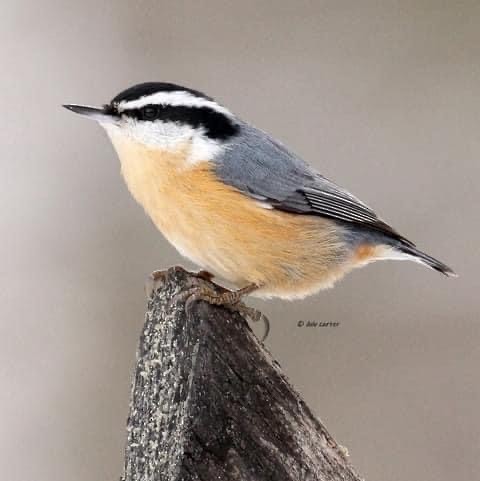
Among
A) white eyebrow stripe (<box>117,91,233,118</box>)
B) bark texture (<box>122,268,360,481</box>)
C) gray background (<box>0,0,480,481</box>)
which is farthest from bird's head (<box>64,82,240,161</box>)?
gray background (<box>0,0,480,481</box>)

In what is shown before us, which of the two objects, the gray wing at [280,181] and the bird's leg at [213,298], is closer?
the bird's leg at [213,298]

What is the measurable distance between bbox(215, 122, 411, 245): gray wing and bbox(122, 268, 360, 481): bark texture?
98 centimetres

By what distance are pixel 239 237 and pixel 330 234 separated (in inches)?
12.4

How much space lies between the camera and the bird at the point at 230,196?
2449 millimetres

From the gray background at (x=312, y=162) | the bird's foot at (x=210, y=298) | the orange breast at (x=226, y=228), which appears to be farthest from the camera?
the gray background at (x=312, y=162)

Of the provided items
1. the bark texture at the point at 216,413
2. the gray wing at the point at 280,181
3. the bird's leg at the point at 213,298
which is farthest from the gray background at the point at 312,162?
the bark texture at the point at 216,413

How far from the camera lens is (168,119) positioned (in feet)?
8.57

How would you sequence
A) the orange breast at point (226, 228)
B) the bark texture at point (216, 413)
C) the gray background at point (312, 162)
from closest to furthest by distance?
the bark texture at point (216, 413) → the orange breast at point (226, 228) → the gray background at point (312, 162)

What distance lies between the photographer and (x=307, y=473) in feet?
4.82

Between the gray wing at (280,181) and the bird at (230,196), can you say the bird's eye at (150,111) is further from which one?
the gray wing at (280,181)

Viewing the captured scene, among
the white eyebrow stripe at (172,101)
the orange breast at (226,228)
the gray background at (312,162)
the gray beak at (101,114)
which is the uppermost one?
the white eyebrow stripe at (172,101)

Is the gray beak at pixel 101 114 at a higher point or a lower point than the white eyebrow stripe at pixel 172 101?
lower

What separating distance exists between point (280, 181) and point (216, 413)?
124cm

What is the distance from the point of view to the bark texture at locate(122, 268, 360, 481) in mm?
1427
